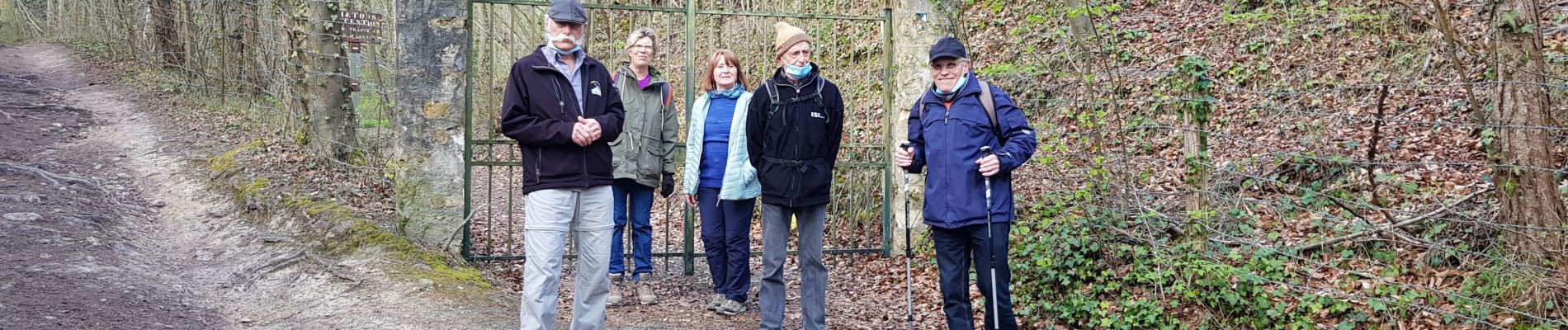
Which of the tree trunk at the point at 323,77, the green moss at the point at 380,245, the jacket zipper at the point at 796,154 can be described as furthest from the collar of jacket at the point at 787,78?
the tree trunk at the point at 323,77

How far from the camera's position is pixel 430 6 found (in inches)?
229

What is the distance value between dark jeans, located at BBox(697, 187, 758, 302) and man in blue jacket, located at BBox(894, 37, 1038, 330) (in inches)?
41.8

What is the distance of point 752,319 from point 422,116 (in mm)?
2310

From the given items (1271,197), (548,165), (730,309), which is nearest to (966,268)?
(730,309)

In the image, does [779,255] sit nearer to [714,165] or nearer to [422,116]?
[714,165]

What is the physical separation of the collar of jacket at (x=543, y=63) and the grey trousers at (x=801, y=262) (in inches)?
39.9

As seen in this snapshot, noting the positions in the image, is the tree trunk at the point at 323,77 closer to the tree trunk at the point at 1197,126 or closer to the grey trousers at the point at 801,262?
the grey trousers at the point at 801,262

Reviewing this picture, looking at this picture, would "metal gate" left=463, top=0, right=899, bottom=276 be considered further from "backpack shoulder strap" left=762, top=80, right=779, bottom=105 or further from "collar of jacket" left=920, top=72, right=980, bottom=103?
"collar of jacket" left=920, top=72, right=980, bottom=103

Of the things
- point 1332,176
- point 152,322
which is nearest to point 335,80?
point 152,322

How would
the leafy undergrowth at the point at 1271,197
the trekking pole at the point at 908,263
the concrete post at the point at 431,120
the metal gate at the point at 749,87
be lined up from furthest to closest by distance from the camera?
the metal gate at the point at 749,87 < the concrete post at the point at 431,120 < the trekking pole at the point at 908,263 < the leafy undergrowth at the point at 1271,197

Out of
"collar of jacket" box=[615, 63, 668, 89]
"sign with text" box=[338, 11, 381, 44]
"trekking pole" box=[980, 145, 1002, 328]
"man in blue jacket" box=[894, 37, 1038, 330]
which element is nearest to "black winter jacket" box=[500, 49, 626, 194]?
"man in blue jacket" box=[894, 37, 1038, 330]

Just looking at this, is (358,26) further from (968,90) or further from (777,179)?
(968,90)

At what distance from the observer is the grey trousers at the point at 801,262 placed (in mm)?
4613

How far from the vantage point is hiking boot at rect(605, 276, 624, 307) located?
550 centimetres
